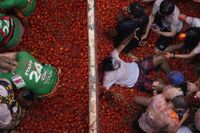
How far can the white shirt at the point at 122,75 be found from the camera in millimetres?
6980

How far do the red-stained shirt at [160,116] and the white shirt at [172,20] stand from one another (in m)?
1.61

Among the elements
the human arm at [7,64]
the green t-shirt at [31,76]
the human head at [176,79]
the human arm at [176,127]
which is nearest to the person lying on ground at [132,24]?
the human head at [176,79]

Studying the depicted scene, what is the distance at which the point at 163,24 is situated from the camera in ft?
25.2

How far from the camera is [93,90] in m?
6.86

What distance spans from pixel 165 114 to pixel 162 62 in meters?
1.48

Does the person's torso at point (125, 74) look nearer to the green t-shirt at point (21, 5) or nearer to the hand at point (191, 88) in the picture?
the hand at point (191, 88)

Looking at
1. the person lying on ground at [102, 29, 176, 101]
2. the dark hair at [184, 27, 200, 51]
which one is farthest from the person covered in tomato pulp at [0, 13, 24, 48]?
the dark hair at [184, 27, 200, 51]

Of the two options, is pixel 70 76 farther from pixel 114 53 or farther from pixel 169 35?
pixel 169 35

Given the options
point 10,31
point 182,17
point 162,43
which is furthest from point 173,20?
point 10,31

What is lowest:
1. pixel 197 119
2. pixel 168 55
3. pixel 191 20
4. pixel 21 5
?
pixel 197 119

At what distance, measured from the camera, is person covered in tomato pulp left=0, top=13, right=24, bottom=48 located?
654cm

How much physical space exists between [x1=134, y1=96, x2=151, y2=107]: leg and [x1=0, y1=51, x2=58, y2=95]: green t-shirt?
153 cm

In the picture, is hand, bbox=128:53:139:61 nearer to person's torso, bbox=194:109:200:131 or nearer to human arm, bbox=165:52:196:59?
human arm, bbox=165:52:196:59

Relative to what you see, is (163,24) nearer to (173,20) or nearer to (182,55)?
(173,20)
